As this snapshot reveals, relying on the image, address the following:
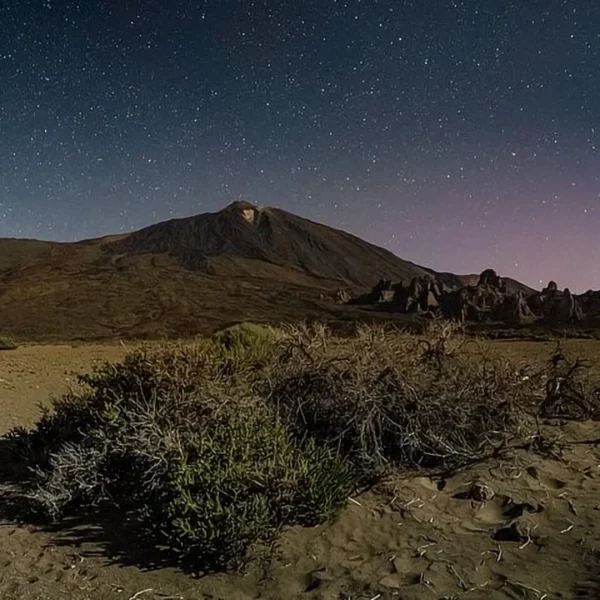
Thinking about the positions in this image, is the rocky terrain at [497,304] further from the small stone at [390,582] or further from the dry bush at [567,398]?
the small stone at [390,582]

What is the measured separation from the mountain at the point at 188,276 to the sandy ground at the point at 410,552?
1166cm

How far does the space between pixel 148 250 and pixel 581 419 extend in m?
87.3

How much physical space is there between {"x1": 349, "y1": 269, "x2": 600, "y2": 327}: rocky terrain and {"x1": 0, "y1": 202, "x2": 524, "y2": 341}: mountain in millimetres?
3654

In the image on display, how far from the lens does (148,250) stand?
8944cm

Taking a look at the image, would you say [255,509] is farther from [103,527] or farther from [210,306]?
[210,306]

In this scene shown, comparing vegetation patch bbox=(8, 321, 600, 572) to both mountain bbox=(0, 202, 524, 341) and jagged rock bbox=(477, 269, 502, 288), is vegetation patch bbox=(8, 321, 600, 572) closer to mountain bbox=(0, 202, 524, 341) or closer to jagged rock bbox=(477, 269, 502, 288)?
mountain bbox=(0, 202, 524, 341)

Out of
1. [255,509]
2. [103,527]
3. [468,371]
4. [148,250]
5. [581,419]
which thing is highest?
[148,250]

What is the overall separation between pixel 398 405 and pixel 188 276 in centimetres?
6009

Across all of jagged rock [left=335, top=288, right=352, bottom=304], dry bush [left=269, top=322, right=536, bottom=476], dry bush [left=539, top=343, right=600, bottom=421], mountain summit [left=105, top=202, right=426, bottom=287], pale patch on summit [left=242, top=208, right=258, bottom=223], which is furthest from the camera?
pale patch on summit [left=242, top=208, right=258, bottom=223]

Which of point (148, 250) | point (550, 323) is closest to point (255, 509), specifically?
point (550, 323)

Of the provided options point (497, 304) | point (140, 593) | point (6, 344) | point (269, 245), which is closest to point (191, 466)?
point (140, 593)

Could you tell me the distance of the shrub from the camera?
13.2 ft

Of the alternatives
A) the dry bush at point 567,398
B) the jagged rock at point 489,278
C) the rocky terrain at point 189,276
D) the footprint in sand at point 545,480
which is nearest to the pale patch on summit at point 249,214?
the rocky terrain at point 189,276

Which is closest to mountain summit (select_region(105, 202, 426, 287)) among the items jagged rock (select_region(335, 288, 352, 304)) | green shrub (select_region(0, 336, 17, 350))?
jagged rock (select_region(335, 288, 352, 304))
